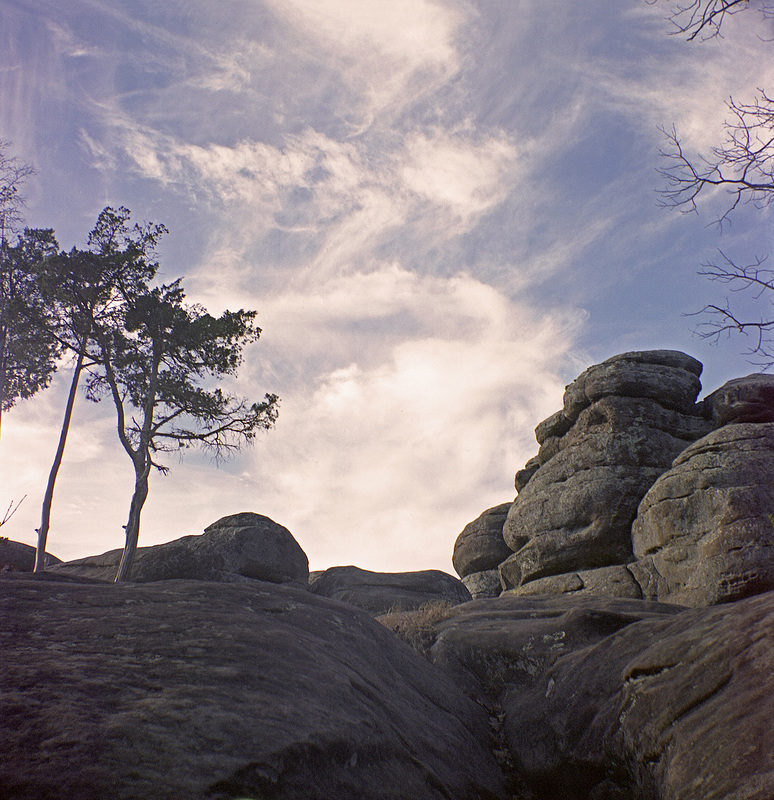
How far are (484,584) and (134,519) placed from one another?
14.5 m

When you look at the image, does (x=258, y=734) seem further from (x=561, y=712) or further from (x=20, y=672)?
(x=561, y=712)

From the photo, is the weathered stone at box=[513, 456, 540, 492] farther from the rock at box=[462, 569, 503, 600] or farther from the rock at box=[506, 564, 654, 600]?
the rock at box=[506, 564, 654, 600]

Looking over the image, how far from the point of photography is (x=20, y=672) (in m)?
3.50

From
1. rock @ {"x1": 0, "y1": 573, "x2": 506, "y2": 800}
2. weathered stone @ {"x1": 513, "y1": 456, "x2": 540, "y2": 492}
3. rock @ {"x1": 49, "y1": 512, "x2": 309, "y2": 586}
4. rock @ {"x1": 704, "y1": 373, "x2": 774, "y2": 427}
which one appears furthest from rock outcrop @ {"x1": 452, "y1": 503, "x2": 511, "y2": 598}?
rock @ {"x1": 0, "y1": 573, "x2": 506, "y2": 800}

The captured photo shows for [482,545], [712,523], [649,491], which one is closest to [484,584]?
[482,545]

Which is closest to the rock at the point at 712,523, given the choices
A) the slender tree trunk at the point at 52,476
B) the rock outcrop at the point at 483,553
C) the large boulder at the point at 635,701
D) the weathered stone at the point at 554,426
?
the weathered stone at the point at 554,426

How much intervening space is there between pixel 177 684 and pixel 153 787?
41.9 inches

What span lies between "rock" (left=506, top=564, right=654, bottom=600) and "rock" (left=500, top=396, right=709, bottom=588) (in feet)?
A: 1.75

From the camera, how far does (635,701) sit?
4.90 meters

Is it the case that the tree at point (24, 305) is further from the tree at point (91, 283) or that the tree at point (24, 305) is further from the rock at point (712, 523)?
the rock at point (712, 523)

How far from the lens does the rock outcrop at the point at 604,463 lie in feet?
61.4

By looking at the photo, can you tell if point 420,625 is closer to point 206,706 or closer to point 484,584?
point 206,706

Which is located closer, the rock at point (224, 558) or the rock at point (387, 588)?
the rock at point (387, 588)

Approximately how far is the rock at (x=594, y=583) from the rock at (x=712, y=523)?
1.21 feet
